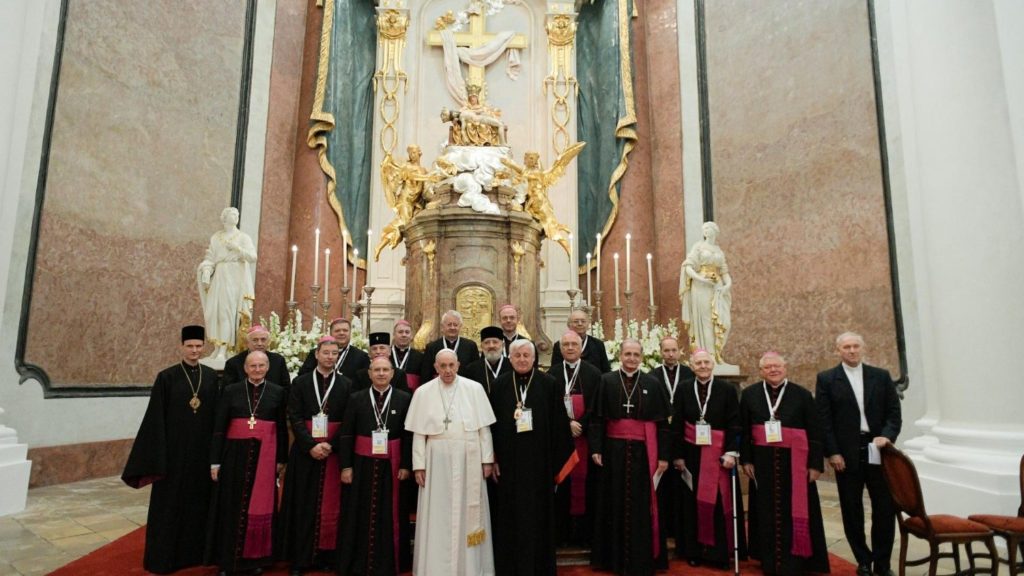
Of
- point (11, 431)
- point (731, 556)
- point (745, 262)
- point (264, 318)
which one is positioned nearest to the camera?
point (731, 556)

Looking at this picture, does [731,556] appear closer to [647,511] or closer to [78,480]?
[647,511]

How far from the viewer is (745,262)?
8602 mm

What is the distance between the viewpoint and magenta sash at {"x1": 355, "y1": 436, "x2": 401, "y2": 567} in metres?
3.95

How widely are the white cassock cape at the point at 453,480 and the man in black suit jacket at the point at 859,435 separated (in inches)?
87.0

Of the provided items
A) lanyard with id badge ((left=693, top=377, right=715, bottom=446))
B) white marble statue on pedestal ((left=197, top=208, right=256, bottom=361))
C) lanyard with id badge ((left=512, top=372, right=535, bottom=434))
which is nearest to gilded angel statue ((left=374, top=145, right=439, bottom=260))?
white marble statue on pedestal ((left=197, top=208, right=256, bottom=361))

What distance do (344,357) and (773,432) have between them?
3357mm

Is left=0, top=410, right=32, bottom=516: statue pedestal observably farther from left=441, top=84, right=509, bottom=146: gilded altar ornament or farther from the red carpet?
left=441, top=84, right=509, bottom=146: gilded altar ornament

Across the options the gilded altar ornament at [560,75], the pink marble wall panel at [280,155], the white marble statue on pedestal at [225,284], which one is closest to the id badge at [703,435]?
the white marble statue on pedestal at [225,284]

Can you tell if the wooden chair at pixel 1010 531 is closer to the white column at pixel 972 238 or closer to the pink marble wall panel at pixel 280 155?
the white column at pixel 972 238

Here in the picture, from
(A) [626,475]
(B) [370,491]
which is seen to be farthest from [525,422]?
(B) [370,491]

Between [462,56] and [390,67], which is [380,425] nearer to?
[390,67]

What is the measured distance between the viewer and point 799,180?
7.98 m

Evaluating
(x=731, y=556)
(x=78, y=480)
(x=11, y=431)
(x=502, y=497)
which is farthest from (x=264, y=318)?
(x=731, y=556)

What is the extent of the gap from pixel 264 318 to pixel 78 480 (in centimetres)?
316
